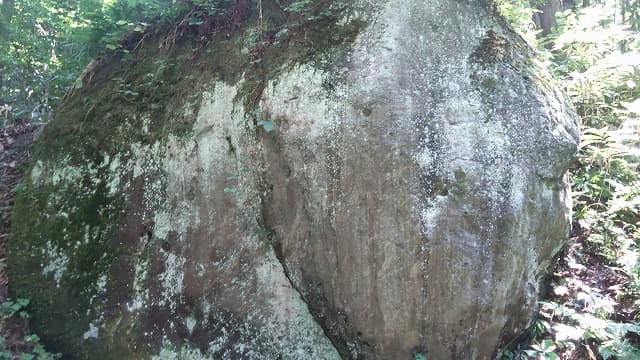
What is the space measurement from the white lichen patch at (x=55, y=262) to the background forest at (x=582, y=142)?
360mm

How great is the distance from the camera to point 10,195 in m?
5.08

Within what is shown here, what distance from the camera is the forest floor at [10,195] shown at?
13.2 feet

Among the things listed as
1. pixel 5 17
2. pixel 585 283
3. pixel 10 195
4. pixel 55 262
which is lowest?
pixel 585 283

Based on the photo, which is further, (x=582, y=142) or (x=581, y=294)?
(x=582, y=142)

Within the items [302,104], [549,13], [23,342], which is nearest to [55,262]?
[23,342]

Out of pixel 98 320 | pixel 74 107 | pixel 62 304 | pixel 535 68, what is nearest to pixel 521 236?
pixel 535 68

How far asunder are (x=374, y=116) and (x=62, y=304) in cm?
355

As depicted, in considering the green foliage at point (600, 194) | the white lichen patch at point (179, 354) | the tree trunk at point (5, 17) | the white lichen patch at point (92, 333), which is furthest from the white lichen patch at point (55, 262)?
the tree trunk at point (5, 17)

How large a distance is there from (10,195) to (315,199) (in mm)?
3989

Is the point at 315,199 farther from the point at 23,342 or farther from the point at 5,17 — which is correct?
the point at 5,17

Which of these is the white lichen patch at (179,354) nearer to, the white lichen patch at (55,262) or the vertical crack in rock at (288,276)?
the vertical crack in rock at (288,276)

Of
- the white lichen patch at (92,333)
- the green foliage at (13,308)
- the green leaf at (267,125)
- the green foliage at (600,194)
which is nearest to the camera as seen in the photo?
the green foliage at (600,194)

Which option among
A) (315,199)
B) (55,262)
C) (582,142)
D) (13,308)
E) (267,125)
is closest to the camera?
(315,199)

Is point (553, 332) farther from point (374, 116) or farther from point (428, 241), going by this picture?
point (374, 116)
